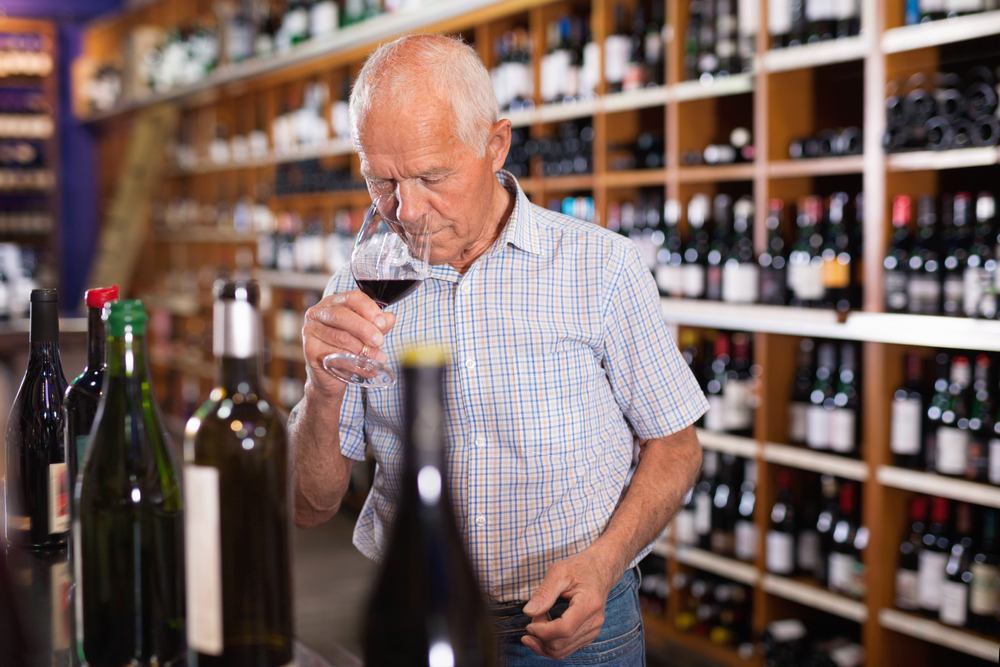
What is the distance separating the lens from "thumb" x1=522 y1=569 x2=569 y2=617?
3.80 ft

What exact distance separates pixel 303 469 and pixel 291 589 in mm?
614

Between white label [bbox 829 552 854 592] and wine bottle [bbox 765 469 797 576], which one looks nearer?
white label [bbox 829 552 854 592]

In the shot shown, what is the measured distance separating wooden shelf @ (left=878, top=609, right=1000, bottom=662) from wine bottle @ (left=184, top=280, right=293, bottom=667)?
225 centimetres

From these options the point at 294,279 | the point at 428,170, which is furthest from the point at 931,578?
the point at 294,279

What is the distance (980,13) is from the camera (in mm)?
2523

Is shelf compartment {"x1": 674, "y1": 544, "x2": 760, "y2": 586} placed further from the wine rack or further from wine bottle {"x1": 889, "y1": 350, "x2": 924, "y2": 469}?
wine bottle {"x1": 889, "y1": 350, "x2": 924, "y2": 469}

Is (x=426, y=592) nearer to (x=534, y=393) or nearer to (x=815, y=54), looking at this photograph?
(x=534, y=393)

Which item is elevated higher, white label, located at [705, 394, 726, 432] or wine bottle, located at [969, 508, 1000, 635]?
white label, located at [705, 394, 726, 432]

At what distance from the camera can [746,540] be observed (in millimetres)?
3398

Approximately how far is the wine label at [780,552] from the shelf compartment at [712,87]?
4.57 ft

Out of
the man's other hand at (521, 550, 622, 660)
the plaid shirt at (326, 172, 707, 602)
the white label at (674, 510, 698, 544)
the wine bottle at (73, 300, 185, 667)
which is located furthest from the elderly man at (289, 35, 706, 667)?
the white label at (674, 510, 698, 544)

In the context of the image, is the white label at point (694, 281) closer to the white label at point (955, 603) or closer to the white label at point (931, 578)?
the white label at point (931, 578)

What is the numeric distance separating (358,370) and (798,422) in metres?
2.39

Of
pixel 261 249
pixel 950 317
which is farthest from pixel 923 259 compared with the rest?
pixel 261 249
